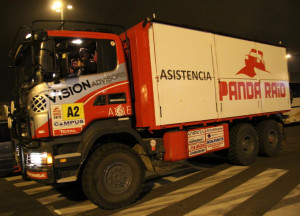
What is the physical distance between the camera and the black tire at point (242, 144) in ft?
24.1

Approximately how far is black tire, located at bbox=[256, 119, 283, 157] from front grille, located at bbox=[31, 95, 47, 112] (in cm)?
675

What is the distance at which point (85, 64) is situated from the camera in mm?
4852

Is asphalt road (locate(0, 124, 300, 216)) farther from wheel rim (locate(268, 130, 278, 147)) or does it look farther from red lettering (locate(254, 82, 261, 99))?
red lettering (locate(254, 82, 261, 99))

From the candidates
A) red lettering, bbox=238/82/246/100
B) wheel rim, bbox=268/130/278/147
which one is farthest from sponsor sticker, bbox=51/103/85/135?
wheel rim, bbox=268/130/278/147

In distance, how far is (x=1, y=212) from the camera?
16.7 ft

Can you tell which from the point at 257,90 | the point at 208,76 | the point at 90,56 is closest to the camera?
the point at 90,56

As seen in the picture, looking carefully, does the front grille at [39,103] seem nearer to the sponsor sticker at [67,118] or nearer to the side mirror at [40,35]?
the sponsor sticker at [67,118]

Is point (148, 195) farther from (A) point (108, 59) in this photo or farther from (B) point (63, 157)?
(A) point (108, 59)

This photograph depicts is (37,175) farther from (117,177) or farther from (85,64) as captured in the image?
(85,64)

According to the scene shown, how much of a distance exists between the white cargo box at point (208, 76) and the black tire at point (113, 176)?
1.02 m

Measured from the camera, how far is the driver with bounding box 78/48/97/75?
4.84 meters

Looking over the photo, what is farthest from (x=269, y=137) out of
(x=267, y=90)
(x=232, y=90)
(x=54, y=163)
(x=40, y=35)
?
(x=40, y=35)

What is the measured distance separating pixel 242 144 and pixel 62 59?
17.9ft

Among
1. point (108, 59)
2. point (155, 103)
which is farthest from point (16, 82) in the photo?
point (155, 103)
